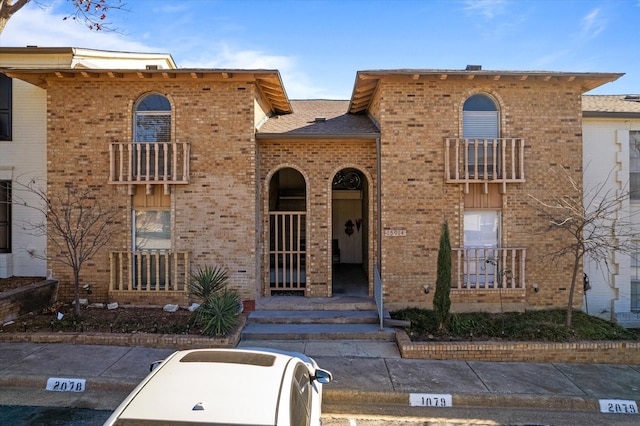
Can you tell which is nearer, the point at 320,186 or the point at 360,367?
the point at 360,367

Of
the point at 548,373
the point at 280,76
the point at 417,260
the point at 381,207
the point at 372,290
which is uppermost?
the point at 280,76

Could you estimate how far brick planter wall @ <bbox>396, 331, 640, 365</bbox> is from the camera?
689 centimetres

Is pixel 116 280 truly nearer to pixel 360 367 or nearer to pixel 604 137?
pixel 360 367

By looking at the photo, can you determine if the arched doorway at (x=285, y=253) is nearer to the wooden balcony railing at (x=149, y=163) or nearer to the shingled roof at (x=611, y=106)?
the wooden balcony railing at (x=149, y=163)

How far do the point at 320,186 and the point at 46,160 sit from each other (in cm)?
712

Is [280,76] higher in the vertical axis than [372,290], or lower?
higher

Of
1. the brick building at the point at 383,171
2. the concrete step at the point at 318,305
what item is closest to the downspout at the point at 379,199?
the brick building at the point at 383,171

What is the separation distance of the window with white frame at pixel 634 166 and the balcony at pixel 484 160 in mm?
3700

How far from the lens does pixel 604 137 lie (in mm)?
9766

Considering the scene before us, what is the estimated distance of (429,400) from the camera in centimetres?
557

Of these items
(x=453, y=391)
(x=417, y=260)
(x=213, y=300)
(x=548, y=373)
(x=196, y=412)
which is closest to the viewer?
(x=196, y=412)

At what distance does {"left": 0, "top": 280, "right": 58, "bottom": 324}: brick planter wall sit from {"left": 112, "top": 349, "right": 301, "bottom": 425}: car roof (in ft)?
21.0


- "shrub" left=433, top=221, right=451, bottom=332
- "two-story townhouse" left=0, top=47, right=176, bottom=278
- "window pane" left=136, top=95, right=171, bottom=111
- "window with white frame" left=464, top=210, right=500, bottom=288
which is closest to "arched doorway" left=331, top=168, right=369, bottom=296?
"window with white frame" left=464, top=210, right=500, bottom=288

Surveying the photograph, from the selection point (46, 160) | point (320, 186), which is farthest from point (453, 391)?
point (46, 160)
